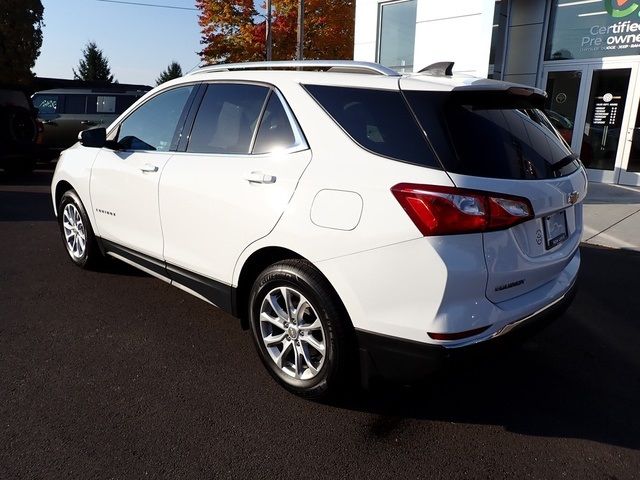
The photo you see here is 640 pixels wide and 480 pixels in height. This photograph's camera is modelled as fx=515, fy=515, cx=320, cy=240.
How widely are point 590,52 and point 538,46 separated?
1.13m

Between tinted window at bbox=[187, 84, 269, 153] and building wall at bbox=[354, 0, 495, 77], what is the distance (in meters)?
7.56

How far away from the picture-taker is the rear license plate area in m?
2.60

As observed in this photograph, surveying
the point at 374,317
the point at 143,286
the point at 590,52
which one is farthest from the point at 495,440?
the point at 590,52

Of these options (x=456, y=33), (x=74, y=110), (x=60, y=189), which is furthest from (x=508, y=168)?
(x=74, y=110)

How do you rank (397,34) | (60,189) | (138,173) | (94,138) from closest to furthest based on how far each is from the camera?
(138,173)
(94,138)
(60,189)
(397,34)

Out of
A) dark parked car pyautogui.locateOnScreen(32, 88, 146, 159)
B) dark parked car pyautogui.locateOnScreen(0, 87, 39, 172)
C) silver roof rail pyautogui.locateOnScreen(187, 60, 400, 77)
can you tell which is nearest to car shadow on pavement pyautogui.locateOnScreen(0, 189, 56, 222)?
dark parked car pyautogui.locateOnScreen(0, 87, 39, 172)

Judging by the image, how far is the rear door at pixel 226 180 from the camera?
2797 millimetres

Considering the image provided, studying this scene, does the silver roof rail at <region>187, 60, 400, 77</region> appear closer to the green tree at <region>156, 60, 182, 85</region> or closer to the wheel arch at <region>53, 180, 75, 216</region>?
the wheel arch at <region>53, 180, 75, 216</region>

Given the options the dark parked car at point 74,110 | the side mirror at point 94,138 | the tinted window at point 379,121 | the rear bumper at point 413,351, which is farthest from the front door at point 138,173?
the dark parked car at point 74,110

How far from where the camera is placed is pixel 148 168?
3.64m

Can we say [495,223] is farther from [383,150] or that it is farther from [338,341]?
[338,341]

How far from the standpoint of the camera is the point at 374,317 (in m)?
2.40

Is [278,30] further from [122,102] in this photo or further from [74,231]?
[74,231]

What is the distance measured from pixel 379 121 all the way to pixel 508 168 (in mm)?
647
